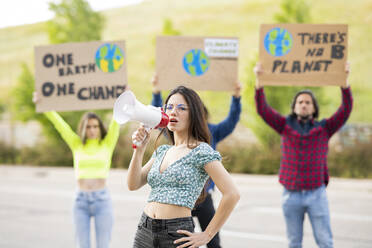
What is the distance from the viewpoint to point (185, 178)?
2.66m

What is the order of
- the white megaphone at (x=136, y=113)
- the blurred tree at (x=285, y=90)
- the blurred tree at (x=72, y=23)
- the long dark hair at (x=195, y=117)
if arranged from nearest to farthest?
the white megaphone at (x=136, y=113)
the long dark hair at (x=195, y=117)
the blurred tree at (x=285, y=90)
the blurred tree at (x=72, y=23)

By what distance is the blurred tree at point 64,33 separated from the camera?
52.0ft

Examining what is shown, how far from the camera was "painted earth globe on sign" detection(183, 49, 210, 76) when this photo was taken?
17.2ft

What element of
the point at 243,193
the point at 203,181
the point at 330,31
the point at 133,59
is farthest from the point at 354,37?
the point at 203,181

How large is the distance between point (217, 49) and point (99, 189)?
1.87m

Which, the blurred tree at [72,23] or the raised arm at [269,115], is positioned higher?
the blurred tree at [72,23]

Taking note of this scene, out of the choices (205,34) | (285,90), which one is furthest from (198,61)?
(205,34)

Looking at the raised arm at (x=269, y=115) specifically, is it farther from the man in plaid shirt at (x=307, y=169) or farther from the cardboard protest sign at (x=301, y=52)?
the cardboard protest sign at (x=301, y=52)

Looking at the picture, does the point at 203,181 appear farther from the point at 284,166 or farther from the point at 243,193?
the point at 243,193

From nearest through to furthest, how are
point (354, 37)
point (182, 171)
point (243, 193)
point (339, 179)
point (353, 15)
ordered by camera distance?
point (182, 171) < point (243, 193) < point (339, 179) < point (354, 37) < point (353, 15)

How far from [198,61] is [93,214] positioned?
1.88m

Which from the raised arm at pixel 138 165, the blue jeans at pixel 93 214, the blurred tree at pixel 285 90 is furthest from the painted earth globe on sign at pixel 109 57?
the blurred tree at pixel 285 90

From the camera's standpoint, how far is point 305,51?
5.17 meters

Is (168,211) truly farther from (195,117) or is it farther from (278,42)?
(278,42)
